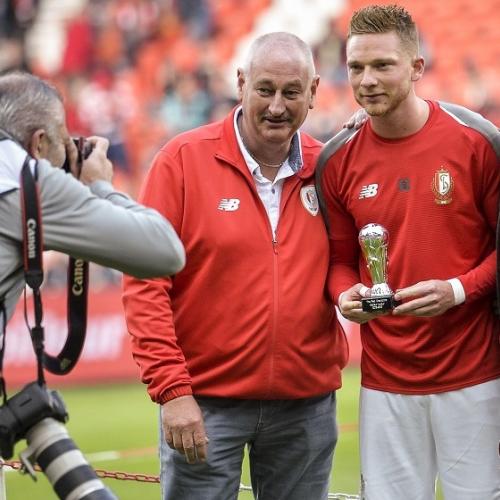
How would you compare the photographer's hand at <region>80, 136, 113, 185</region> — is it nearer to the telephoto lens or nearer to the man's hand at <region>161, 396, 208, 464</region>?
the telephoto lens

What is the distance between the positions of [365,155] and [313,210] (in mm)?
283

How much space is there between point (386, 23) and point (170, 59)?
1448cm

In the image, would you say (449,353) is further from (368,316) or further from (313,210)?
(313,210)

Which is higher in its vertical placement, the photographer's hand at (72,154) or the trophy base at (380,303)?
the photographer's hand at (72,154)

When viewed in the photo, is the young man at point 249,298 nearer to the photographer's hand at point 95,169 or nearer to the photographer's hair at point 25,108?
the photographer's hand at point 95,169

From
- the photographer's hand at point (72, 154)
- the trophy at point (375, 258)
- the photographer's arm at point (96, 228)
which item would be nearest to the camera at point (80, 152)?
the photographer's hand at point (72, 154)

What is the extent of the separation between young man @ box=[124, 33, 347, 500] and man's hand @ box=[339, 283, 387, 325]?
20 cm

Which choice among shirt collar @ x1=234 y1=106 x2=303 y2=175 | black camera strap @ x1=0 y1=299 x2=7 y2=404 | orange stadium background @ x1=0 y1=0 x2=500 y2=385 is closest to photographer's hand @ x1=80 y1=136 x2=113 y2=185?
black camera strap @ x1=0 y1=299 x2=7 y2=404

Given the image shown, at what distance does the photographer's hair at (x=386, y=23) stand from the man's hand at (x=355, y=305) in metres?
0.87

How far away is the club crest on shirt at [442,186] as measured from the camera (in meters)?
4.27

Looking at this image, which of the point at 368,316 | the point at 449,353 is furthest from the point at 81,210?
the point at 449,353

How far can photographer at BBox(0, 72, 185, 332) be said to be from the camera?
131 inches

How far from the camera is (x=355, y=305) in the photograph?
4.18m

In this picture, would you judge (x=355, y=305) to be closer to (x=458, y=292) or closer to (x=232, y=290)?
(x=458, y=292)
